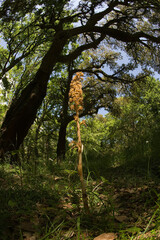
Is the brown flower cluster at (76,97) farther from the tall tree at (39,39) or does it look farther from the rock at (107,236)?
the tall tree at (39,39)

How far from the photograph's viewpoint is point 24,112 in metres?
6.13

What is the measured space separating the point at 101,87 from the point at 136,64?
4223mm

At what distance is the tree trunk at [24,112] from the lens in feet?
19.6

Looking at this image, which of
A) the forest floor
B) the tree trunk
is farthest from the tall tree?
the forest floor

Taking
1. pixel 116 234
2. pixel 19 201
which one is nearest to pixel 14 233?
pixel 19 201

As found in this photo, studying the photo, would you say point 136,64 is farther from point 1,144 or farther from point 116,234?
point 116,234

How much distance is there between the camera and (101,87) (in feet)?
48.0

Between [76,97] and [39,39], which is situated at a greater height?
[39,39]

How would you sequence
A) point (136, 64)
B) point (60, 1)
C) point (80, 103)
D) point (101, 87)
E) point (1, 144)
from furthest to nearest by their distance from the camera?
point (101, 87), point (136, 64), point (1, 144), point (60, 1), point (80, 103)

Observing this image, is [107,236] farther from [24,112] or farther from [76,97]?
[24,112]

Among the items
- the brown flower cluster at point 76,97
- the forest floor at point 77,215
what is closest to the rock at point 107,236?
the forest floor at point 77,215

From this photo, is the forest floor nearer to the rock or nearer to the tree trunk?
the rock

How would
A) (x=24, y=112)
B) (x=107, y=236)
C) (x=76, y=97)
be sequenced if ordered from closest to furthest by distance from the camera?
(x=107, y=236) → (x=76, y=97) → (x=24, y=112)

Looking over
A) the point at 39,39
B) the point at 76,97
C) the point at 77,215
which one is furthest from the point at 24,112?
the point at 77,215
